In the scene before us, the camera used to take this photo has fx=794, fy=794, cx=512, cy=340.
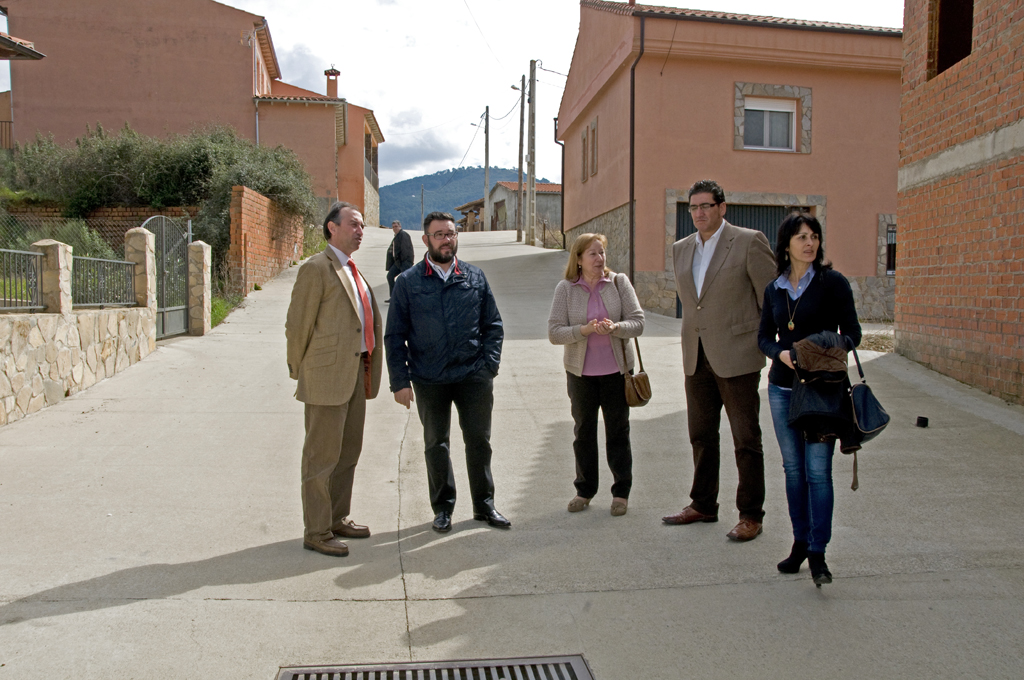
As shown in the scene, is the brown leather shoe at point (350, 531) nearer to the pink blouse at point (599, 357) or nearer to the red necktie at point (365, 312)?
the red necktie at point (365, 312)

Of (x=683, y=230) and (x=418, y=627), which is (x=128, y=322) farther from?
(x=683, y=230)

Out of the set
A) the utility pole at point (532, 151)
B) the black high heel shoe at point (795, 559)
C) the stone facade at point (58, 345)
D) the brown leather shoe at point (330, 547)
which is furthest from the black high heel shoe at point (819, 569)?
the utility pole at point (532, 151)

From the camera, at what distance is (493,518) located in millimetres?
4938

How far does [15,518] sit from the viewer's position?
194 inches

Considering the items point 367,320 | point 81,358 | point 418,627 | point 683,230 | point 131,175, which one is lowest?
point 418,627

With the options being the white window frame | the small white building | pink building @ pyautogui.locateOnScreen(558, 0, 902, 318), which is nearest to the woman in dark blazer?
pink building @ pyautogui.locateOnScreen(558, 0, 902, 318)

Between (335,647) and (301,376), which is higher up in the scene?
(301,376)

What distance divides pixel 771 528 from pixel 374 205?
38372 mm

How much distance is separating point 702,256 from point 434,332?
170cm

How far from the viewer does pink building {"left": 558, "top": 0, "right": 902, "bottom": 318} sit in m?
16.4

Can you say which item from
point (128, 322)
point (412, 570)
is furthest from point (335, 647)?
point (128, 322)

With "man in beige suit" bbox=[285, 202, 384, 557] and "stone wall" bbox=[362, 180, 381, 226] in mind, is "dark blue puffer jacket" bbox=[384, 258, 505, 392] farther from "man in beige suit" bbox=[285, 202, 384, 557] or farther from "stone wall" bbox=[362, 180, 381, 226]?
"stone wall" bbox=[362, 180, 381, 226]

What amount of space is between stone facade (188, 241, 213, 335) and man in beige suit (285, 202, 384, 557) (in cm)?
819

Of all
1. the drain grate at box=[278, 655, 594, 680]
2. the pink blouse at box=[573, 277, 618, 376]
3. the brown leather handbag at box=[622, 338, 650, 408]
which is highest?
the pink blouse at box=[573, 277, 618, 376]
